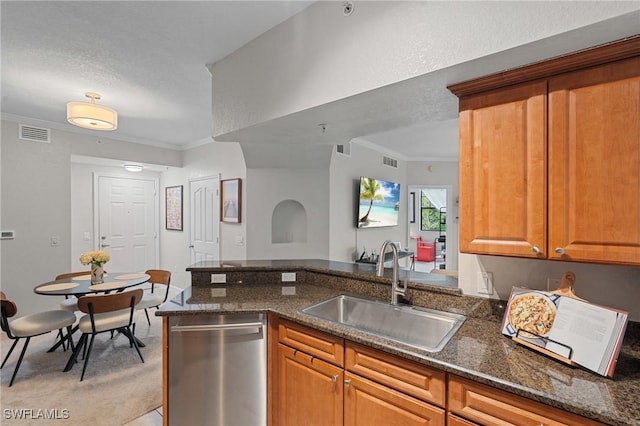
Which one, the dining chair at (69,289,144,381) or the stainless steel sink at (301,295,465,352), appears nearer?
the stainless steel sink at (301,295,465,352)

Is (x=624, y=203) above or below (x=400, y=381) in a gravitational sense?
above

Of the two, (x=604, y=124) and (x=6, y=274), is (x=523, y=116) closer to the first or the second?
(x=604, y=124)

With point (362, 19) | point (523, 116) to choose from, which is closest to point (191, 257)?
point (362, 19)

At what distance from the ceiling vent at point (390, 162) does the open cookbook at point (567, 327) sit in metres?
4.28

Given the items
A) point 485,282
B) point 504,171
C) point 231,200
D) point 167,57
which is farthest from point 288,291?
point 231,200

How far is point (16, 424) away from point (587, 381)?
3.23m

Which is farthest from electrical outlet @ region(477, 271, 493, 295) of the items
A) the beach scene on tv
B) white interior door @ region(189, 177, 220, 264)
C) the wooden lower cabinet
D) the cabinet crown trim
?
white interior door @ region(189, 177, 220, 264)

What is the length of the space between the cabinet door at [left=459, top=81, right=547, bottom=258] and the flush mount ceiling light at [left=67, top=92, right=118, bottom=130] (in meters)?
2.97

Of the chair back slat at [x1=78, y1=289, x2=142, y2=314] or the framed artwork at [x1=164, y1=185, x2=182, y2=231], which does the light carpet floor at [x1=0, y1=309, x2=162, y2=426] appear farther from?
the framed artwork at [x1=164, y1=185, x2=182, y2=231]

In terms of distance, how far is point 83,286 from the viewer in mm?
3062

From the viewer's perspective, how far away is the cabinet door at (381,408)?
1209 millimetres

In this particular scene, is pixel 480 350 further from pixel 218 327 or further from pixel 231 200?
pixel 231 200

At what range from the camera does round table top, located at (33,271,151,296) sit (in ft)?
9.28

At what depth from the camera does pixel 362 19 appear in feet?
5.09
